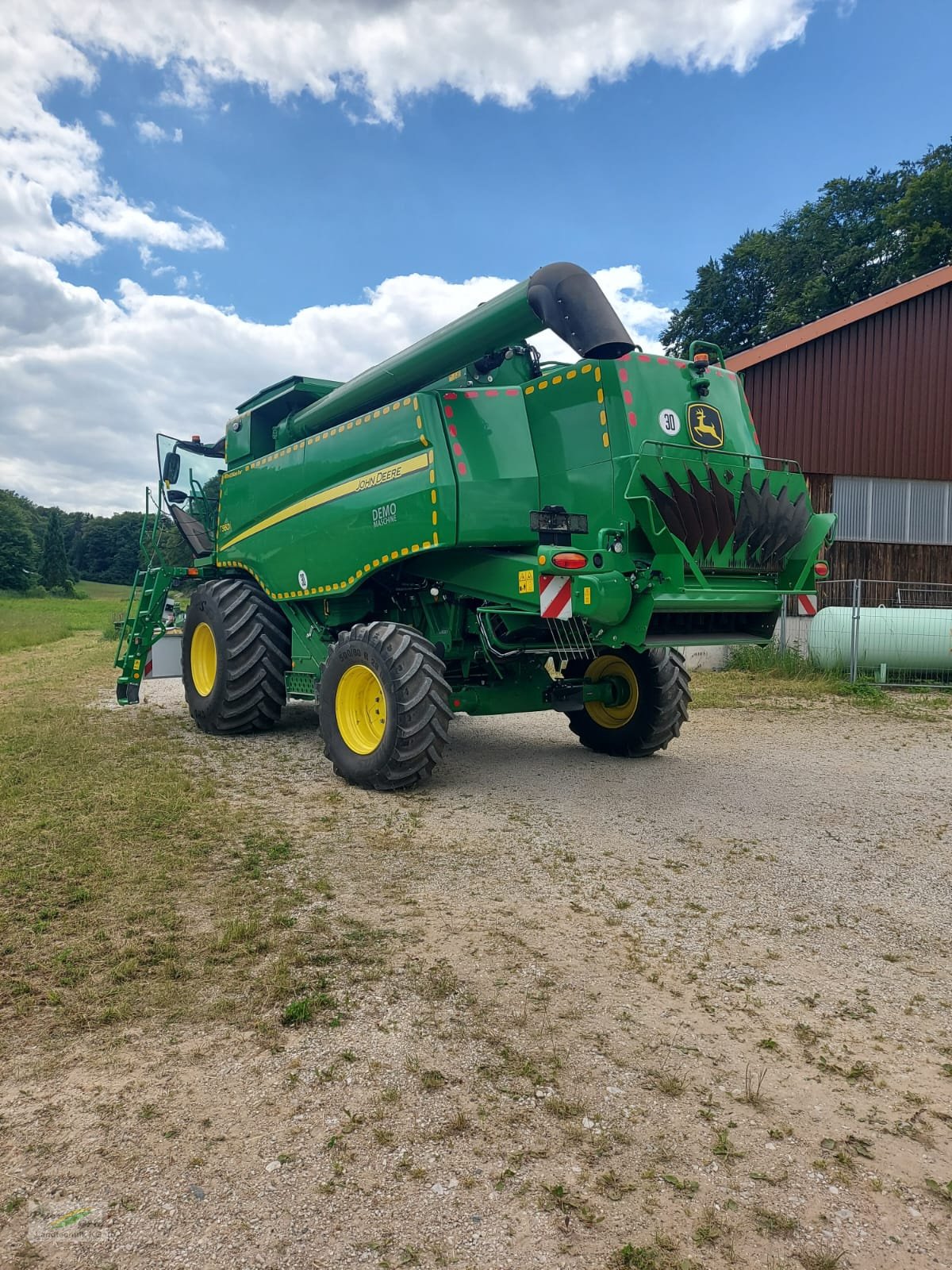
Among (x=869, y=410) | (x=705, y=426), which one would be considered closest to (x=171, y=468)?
(x=705, y=426)

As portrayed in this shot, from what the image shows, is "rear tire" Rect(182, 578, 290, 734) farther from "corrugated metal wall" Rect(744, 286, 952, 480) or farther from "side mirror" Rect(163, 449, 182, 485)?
"corrugated metal wall" Rect(744, 286, 952, 480)

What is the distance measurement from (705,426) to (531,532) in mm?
1423

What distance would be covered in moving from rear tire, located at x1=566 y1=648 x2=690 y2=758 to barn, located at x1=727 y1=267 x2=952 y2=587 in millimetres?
10114

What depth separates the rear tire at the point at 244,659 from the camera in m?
8.38

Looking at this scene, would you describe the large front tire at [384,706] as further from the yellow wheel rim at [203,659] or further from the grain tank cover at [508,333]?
the yellow wheel rim at [203,659]

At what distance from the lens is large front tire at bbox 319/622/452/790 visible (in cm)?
603

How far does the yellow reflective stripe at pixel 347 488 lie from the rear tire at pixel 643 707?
2.37 metres

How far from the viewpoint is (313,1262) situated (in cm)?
188

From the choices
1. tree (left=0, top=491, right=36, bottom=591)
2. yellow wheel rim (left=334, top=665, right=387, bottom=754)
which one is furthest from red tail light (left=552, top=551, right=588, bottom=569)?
tree (left=0, top=491, right=36, bottom=591)

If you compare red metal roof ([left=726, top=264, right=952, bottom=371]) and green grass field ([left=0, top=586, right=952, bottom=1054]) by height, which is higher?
red metal roof ([left=726, top=264, right=952, bottom=371])

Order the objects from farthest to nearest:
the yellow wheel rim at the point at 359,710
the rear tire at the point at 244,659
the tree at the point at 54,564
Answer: the tree at the point at 54,564, the rear tire at the point at 244,659, the yellow wheel rim at the point at 359,710

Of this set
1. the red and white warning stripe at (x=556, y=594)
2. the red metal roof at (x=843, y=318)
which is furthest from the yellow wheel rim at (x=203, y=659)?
the red metal roof at (x=843, y=318)

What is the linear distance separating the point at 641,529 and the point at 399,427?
204 cm

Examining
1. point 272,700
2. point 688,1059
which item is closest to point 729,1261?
point 688,1059
